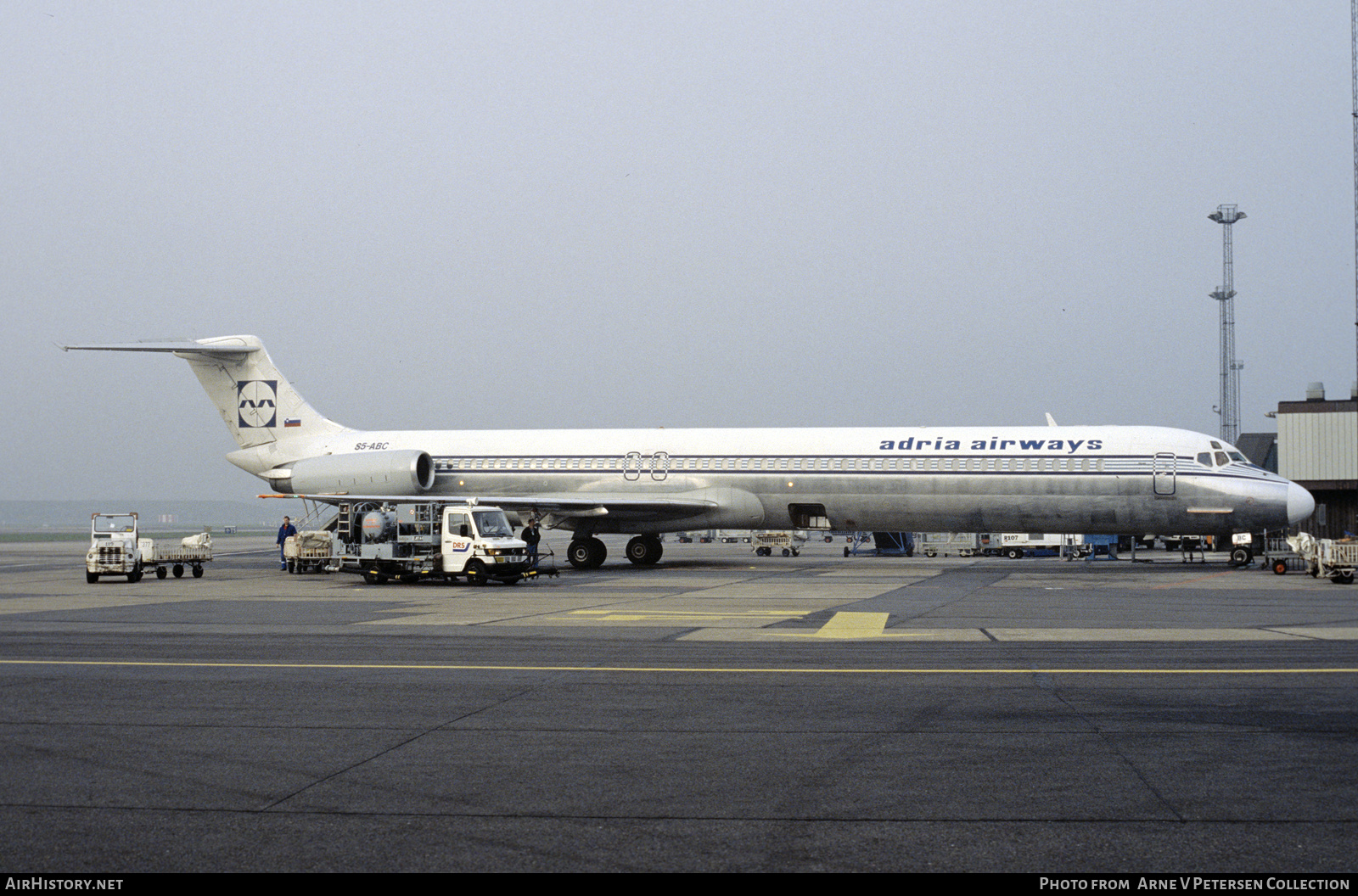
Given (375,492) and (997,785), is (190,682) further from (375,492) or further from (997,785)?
(375,492)

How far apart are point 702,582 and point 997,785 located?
844 inches

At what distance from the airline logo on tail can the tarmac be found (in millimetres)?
23412

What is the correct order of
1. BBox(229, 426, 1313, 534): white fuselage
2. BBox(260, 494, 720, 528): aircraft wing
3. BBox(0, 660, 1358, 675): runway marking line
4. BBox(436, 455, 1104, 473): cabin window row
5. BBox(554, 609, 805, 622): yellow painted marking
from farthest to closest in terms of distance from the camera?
BBox(260, 494, 720, 528): aircraft wing < BBox(436, 455, 1104, 473): cabin window row < BBox(229, 426, 1313, 534): white fuselage < BBox(554, 609, 805, 622): yellow painted marking < BBox(0, 660, 1358, 675): runway marking line

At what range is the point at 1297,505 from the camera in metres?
30.4

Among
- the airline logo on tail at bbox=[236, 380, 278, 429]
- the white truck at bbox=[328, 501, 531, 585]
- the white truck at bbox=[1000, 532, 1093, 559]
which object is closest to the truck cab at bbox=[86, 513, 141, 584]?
the white truck at bbox=[328, 501, 531, 585]

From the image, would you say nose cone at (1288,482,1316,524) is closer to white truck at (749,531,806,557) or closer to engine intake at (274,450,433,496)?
engine intake at (274,450,433,496)

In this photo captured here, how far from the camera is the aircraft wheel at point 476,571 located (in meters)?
26.9

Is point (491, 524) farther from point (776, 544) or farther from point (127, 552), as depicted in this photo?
point (776, 544)

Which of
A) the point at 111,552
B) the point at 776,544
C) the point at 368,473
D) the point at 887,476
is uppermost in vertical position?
the point at 368,473

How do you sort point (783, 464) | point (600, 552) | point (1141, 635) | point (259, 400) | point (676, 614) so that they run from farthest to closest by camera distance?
point (259, 400)
point (600, 552)
point (783, 464)
point (676, 614)
point (1141, 635)

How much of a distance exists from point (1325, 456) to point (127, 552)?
1696 inches

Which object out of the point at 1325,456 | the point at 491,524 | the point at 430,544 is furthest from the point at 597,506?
the point at 1325,456

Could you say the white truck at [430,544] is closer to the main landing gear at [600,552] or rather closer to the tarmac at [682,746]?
the main landing gear at [600,552]

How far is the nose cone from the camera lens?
3034 centimetres
